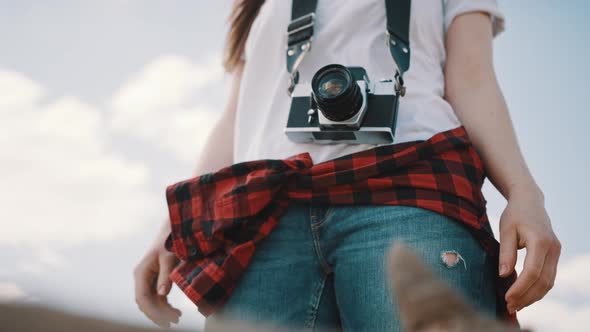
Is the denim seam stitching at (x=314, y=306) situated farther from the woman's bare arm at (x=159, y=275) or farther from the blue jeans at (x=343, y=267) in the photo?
the woman's bare arm at (x=159, y=275)

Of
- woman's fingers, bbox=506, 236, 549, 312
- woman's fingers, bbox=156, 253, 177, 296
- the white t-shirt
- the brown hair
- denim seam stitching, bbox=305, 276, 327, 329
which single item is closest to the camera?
woman's fingers, bbox=506, 236, 549, 312

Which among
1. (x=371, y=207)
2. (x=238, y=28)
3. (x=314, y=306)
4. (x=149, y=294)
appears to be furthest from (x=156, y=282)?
(x=238, y=28)

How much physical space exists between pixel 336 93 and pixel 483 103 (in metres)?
0.31

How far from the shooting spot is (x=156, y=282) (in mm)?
1300

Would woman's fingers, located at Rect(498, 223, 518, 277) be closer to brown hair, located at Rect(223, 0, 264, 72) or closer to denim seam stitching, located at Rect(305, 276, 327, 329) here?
denim seam stitching, located at Rect(305, 276, 327, 329)

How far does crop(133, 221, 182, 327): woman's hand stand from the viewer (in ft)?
4.05

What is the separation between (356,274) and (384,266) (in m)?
0.06

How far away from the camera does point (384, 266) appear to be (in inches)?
35.5

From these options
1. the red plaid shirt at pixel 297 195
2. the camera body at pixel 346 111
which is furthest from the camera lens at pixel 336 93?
the red plaid shirt at pixel 297 195

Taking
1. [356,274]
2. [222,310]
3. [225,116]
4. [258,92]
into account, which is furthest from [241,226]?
[225,116]

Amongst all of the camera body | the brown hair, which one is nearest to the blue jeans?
the camera body

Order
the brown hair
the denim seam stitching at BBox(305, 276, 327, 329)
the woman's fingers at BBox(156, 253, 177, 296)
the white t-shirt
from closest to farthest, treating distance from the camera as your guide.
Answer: the denim seam stitching at BBox(305, 276, 327, 329)
the white t-shirt
the woman's fingers at BBox(156, 253, 177, 296)
the brown hair

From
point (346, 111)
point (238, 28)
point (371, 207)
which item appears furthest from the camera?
point (238, 28)

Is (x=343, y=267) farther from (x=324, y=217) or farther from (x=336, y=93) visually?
(x=336, y=93)
